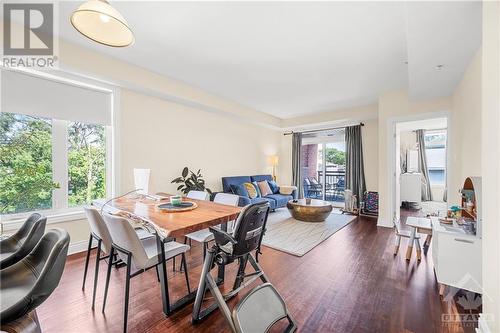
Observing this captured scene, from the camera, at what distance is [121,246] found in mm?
1573

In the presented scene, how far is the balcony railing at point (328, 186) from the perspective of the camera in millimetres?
6199

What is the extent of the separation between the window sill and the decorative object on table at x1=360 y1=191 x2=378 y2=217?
5611 millimetres

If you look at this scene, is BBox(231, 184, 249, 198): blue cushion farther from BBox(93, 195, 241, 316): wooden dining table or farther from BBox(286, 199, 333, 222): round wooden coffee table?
BBox(93, 195, 241, 316): wooden dining table

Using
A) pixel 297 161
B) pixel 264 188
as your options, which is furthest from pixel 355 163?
pixel 264 188

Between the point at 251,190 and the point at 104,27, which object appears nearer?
the point at 104,27

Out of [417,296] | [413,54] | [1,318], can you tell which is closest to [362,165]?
[413,54]

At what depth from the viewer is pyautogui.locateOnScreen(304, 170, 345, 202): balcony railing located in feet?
20.3

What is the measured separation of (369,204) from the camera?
5.09 meters

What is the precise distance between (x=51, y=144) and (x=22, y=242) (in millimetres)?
1793
